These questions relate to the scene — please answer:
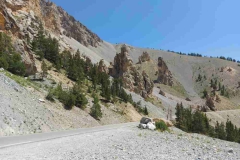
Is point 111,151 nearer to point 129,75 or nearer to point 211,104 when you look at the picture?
point 129,75

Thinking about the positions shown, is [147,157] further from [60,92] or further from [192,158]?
[60,92]

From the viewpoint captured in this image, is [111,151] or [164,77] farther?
[164,77]

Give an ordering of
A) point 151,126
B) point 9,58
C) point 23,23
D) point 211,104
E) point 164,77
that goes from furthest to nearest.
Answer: point 164,77 < point 211,104 < point 23,23 < point 9,58 < point 151,126

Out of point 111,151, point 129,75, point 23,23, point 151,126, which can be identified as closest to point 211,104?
point 129,75

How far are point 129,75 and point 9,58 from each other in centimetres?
8074

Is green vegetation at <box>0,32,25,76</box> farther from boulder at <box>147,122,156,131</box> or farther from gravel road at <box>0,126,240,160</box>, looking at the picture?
gravel road at <box>0,126,240,160</box>

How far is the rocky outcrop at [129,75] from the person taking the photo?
378 ft

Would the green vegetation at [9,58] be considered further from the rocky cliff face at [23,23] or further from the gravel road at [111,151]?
the gravel road at [111,151]

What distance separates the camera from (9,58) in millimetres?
41719

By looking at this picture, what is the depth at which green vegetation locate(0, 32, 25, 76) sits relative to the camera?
3994 centimetres

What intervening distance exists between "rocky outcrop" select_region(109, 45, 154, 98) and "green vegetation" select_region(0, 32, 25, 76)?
71967 mm

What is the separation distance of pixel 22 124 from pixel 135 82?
9700cm

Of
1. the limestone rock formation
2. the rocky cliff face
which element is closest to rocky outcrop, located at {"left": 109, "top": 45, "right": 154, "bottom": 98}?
the rocky cliff face

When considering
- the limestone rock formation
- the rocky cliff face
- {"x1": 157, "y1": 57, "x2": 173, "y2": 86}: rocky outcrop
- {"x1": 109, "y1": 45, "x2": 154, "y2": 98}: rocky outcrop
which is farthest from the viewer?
{"x1": 157, "y1": 57, "x2": 173, "y2": 86}: rocky outcrop
